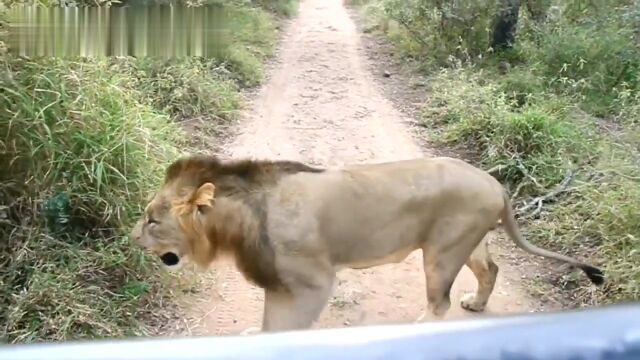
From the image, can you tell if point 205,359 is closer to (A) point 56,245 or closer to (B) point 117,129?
(A) point 56,245

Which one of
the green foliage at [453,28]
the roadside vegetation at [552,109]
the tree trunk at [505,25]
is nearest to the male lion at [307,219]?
the roadside vegetation at [552,109]

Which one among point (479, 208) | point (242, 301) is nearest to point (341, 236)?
point (479, 208)

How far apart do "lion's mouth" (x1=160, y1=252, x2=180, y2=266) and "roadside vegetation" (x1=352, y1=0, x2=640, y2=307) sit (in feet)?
8.44

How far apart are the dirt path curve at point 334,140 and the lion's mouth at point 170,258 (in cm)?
78

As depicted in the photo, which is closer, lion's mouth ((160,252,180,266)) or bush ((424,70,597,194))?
lion's mouth ((160,252,180,266))

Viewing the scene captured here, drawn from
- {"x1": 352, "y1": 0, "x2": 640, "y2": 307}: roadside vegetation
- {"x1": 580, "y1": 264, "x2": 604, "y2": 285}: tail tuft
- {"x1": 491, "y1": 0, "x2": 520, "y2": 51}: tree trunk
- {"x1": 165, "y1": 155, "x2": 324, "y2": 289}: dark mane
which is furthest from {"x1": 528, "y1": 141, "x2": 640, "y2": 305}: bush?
{"x1": 491, "y1": 0, "x2": 520, "y2": 51}: tree trunk

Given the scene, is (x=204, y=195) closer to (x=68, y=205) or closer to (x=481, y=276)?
(x=68, y=205)

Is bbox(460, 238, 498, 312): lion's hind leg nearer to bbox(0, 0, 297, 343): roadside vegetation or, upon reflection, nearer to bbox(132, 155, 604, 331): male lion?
bbox(132, 155, 604, 331): male lion

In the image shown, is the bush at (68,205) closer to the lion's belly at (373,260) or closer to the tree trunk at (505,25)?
the lion's belly at (373,260)

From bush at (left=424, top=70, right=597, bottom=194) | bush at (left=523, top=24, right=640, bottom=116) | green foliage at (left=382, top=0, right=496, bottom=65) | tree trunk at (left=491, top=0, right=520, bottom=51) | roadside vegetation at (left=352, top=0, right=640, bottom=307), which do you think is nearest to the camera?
roadside vegetation at (left=352, top=0, right=640, bottom=307)

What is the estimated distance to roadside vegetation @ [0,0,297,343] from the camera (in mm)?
4473

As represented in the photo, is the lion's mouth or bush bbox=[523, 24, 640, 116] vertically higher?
bush bbox=[523, 24, 640, 116]

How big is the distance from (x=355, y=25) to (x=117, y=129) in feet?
40.0

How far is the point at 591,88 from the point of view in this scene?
9172 mm
